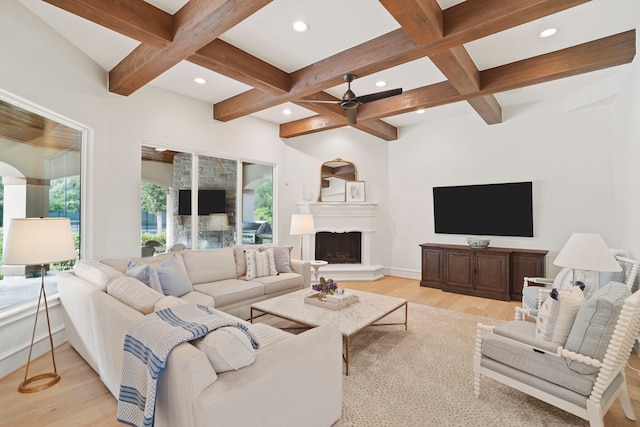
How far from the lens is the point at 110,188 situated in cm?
376

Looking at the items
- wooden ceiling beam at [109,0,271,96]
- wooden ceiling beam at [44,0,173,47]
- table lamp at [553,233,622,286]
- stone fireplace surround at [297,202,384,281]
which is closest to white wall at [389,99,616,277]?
stone fireplace surround at [297,202,384,281]

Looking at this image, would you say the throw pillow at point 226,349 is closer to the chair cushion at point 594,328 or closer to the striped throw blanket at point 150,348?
the striped throw blanket at point 150,348

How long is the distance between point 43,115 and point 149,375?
2.98 meters

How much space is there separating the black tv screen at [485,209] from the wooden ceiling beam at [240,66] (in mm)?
3667

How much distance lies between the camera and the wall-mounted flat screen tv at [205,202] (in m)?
4.71

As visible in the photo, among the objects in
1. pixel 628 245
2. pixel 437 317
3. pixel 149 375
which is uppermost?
pixel 628 245

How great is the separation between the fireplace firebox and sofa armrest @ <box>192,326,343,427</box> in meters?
4.48

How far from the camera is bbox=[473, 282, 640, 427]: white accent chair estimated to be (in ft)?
5.58

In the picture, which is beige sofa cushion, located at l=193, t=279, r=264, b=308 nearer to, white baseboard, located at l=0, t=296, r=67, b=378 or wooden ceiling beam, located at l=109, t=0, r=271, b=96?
white baseboard, located at l=0, t=296, r=67, b=378

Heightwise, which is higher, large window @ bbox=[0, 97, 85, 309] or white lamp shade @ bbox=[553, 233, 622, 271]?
large window @ bbox=[0, 97, 85, 309]

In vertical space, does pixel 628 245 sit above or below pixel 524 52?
below

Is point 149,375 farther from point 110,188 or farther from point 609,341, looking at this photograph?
point 110,188

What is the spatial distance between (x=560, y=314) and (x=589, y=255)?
85 centimetres

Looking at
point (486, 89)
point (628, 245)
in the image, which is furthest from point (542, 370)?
point (486, 89)
